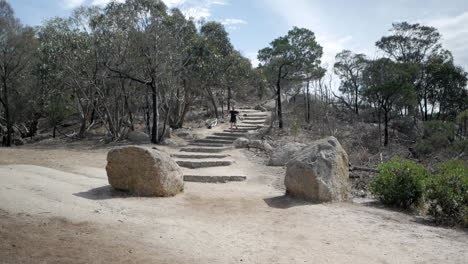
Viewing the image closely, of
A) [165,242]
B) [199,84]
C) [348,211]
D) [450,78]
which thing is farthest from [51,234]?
[450,78]

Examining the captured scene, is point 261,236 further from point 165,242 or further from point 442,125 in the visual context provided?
point 442,125

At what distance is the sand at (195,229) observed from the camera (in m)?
4.34

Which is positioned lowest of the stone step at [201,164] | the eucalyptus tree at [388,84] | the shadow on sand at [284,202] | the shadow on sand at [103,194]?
the shadow on sand at [284,202]

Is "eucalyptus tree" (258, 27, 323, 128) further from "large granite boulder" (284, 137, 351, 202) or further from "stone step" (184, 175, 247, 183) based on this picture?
"large granite boulder" (284, 137, 351, 202)

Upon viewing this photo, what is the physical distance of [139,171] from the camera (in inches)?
294

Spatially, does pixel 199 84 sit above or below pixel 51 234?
above

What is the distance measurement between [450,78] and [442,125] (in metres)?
10.7

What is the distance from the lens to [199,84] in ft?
71.9

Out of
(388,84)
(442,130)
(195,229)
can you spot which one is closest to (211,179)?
(195,229)

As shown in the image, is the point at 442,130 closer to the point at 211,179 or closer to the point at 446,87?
the point at 446,87

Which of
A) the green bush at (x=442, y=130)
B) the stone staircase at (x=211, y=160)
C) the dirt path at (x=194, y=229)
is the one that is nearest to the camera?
the dirt path at (x=194, y=229)

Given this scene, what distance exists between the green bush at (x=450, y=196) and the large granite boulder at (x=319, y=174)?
6.03ft

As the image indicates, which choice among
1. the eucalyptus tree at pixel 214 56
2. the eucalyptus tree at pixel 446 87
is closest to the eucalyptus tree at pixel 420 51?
the eucalyptus tree at pixel 446 87

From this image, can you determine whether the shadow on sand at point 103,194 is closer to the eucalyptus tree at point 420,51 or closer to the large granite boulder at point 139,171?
the large granite boulder at point 139,171
